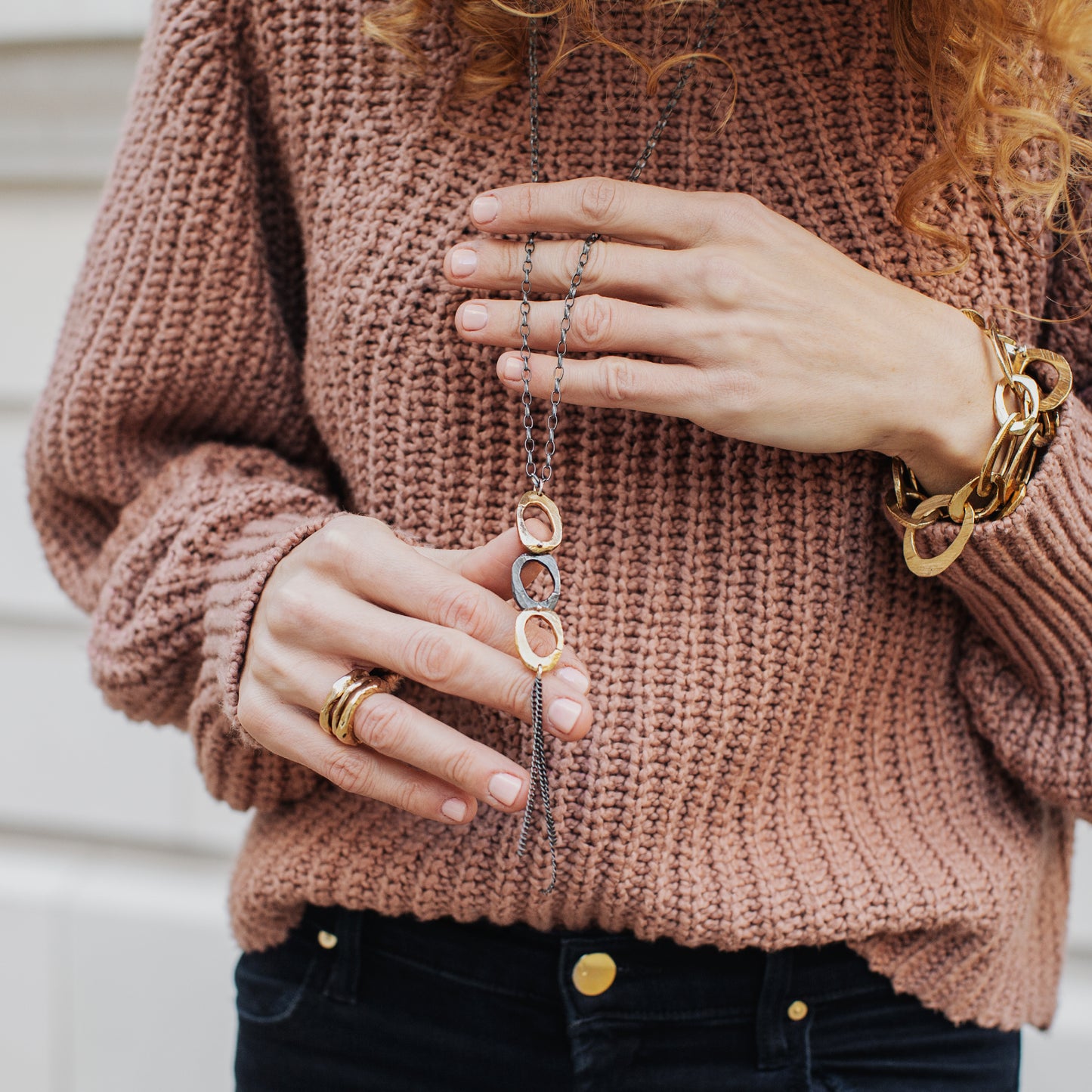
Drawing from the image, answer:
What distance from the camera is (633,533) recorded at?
2.30 feet

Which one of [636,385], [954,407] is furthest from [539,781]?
[954,407]

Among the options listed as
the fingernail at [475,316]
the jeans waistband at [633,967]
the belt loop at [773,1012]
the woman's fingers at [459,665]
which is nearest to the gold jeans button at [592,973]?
the jeans waistband at [633,967]

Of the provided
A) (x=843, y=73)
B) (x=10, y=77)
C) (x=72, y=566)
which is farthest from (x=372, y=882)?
(x=10, y=77)

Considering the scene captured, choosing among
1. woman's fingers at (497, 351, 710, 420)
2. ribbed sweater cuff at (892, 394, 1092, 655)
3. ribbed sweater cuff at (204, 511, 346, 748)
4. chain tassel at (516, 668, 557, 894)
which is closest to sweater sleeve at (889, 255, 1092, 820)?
ribbed sweater cuff at (892, 394, 1092, 655)

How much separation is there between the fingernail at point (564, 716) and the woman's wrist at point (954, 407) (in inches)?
11.2

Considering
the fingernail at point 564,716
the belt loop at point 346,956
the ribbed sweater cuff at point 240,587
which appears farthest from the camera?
the belt loop at point 346,956

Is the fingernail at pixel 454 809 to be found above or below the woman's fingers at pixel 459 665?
below

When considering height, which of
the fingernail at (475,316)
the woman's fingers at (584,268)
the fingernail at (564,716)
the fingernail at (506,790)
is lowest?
the fingernail at (506,790)

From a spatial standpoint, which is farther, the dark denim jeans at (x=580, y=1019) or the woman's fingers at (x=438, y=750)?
the dark denim jeans at (x=580, y=1019)

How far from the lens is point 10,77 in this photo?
61.5 inches

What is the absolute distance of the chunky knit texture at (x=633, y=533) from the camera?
677mm

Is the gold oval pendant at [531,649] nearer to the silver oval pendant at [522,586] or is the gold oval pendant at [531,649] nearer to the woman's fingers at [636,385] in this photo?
the silver oval pendant at [522,586]

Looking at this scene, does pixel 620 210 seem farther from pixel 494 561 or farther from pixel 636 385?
pixel 494 561

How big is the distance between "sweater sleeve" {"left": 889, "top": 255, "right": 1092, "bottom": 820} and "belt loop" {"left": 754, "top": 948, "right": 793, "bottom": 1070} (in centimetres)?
24
